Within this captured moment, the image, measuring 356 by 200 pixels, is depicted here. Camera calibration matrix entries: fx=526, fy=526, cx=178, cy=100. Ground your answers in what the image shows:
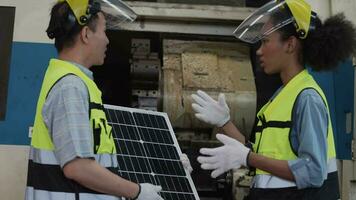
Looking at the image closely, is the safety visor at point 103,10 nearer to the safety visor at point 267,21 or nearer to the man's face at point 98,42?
the man's face at point 98,42

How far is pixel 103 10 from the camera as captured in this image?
6.15 feet

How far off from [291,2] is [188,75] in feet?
3.17

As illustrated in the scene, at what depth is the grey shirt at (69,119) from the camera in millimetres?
1539

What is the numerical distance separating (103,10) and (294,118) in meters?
0.77

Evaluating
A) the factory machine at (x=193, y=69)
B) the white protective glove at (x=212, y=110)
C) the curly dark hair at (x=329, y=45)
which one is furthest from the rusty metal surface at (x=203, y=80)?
the curly dark hair at (x=329, y=45)

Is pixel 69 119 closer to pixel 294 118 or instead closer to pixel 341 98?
pixel 294 118

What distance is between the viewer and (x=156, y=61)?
303 cm

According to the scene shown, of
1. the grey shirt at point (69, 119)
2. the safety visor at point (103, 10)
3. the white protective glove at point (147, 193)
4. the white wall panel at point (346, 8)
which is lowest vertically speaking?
the white protective glove at point (147, 193)

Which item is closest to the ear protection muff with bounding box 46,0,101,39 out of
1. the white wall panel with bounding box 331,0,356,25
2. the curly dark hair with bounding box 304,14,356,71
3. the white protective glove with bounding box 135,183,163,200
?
the white protective glove with bounding box 135,183,163,200

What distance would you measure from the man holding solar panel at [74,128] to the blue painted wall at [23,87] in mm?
1008

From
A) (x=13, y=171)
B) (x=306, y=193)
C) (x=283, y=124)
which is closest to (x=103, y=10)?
(x=283, y=124)

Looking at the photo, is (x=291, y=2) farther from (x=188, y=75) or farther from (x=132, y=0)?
(x=132, y=0)

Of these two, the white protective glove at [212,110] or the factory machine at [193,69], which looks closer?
the white protective glove at [212,110]

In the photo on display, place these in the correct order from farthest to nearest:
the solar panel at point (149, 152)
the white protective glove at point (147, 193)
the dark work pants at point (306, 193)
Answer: the solar panel at point (149, 152) < the dark work pants at point (306, 193) < the white protective glove at point (147, 193)
